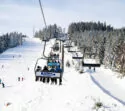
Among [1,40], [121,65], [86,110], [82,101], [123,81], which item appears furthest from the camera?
[1,40]

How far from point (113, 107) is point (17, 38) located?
170 m

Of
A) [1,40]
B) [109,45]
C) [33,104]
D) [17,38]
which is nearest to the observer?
[33,104]

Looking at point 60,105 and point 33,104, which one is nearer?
→ point 60,105

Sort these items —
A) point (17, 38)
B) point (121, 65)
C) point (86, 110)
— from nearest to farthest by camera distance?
point (86, 110) → point (121, 65) → point (17, 38)

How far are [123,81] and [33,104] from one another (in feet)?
107

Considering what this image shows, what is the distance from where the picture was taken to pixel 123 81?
47.7 metres

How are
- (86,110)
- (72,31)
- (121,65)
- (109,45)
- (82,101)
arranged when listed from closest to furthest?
1. (86,110)
2. (82,101)
3. (121,65)
4. (109,45)
5. (72,31)

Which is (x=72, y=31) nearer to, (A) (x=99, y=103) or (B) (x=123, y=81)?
(B) (x=123, y=81)

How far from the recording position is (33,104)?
17281mm

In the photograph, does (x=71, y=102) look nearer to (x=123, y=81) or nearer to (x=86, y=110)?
(x=86, y=110)

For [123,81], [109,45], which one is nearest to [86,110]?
[123,81]

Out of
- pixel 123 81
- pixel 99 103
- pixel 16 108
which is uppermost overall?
pixel 99 103

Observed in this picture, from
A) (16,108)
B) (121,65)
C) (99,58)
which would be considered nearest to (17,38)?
(99,58)

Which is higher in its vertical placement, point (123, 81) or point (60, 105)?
point (60, 105)
